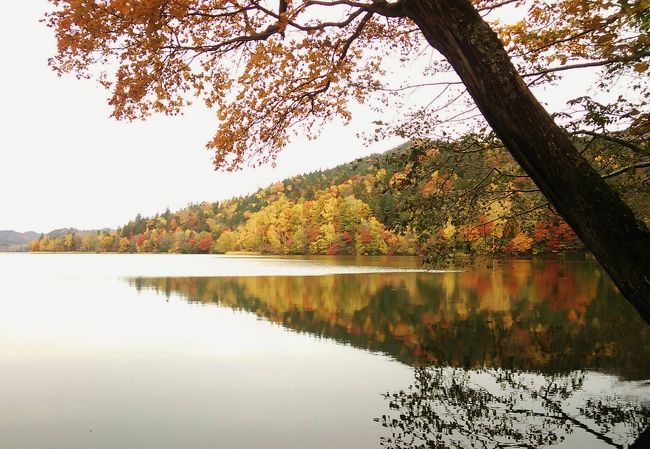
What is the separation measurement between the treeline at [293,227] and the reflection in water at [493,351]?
2477mm

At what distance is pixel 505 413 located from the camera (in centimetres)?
703

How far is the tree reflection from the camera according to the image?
613 cm

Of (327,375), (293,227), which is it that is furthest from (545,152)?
(293,227)

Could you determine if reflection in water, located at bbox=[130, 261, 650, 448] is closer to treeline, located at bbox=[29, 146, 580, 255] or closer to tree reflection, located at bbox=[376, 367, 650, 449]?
tree reflection, located at bbox=[376, 367, 650, 449]

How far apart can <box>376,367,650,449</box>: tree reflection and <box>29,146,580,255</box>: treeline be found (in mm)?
2436

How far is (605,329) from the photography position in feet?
43.3

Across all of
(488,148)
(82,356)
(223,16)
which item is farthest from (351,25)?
(82,356)

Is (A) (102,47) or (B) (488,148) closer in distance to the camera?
(A) (102,47)

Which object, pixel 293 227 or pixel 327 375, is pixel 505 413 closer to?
pixel 327 375

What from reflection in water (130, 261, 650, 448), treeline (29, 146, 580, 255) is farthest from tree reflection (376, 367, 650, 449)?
treeline (29, 146, 580, 255)

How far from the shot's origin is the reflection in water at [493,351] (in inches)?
257

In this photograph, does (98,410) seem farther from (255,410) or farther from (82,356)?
(82,356)

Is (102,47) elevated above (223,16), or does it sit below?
below

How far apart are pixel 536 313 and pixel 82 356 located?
1365 centimetres
